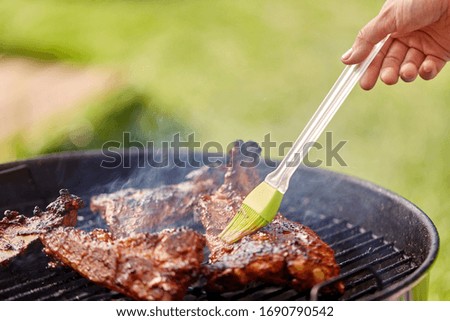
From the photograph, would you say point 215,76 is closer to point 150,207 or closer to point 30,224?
point 150,207

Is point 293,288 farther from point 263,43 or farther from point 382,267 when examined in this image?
point 263,43

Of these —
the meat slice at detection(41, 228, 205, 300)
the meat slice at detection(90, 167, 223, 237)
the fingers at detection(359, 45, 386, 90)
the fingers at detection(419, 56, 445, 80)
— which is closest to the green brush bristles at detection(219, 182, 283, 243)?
the meat slice at detection(41, 228, 205, 300)

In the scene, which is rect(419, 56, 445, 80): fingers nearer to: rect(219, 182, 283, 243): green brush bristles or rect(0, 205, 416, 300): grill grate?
rect(0, 205, 416, 300): grill grate

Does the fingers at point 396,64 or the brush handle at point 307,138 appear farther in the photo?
the fingers at point 396,64

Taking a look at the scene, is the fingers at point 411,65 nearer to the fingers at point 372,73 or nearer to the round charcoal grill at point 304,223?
the fingers at point 372,73

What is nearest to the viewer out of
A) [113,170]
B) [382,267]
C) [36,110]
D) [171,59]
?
[382,267]

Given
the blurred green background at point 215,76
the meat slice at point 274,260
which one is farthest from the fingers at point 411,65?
the blurred green background at point 215,76
